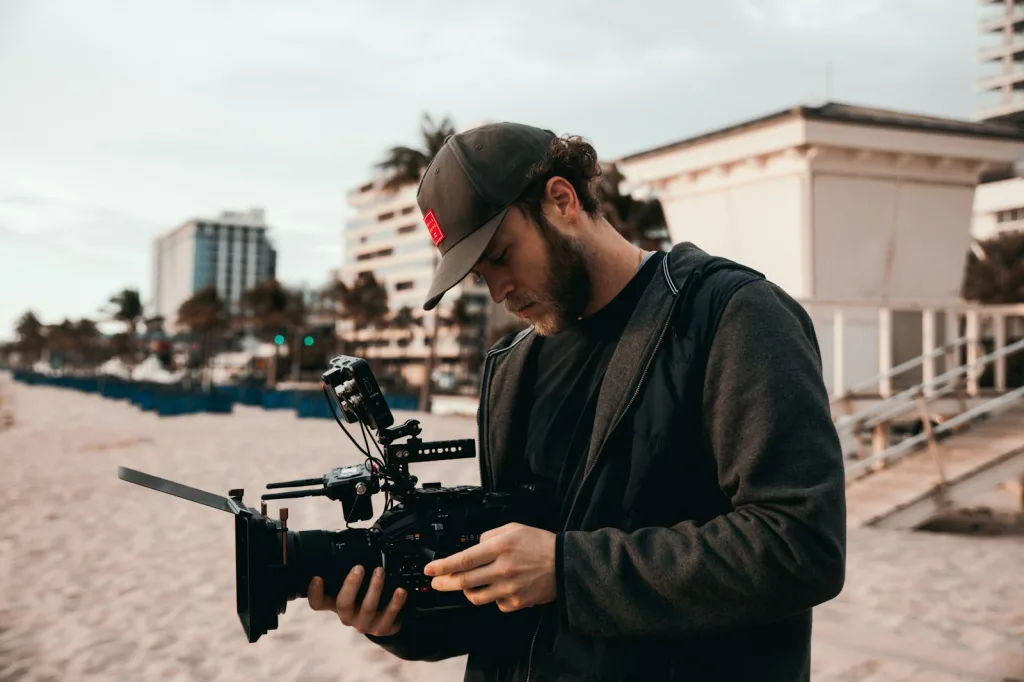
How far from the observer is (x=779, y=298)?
127cm

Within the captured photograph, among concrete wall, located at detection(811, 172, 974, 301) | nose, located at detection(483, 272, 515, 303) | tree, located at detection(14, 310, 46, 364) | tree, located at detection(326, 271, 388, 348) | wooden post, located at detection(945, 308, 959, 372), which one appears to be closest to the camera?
nose, located at detection(483, 272, 515, 303)

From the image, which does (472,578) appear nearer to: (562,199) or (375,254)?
(562,199)

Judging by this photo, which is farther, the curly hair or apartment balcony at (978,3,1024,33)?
apartment balcony at (978,3,1024,33)

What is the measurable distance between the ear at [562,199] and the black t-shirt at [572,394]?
182mm

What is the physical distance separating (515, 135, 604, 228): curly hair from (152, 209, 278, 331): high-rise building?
Answer: 6894 inches

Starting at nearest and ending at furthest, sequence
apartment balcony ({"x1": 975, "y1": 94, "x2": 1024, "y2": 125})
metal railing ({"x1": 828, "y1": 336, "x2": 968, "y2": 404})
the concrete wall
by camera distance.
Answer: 1. metal railing ({"x1": 828, "y1": 336, "x2": 968, "y2": 404})
2. the concrete wall
3. apartment balcony ({"x1": 975, "y1": 94, "x2": 1024, "y2": 125})

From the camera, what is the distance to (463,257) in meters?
1.44

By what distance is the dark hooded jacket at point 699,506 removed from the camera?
116 cm

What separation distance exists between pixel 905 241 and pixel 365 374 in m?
10.1

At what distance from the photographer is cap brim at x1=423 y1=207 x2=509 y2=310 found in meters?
1.42

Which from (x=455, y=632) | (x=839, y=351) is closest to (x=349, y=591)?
(x=455, y=632)

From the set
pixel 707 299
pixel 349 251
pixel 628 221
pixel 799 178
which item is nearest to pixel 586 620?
pixel 707 299

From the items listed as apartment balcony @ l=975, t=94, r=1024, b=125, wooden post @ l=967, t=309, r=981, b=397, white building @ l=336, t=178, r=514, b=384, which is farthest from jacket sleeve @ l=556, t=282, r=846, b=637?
apartment balcony @ l=975, t=94, r=1024, b=125

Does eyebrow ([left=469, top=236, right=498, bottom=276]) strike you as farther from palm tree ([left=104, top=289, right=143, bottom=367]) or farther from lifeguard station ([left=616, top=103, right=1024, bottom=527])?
palm tree ([left=104, top=289, right=143, bottom=367])
